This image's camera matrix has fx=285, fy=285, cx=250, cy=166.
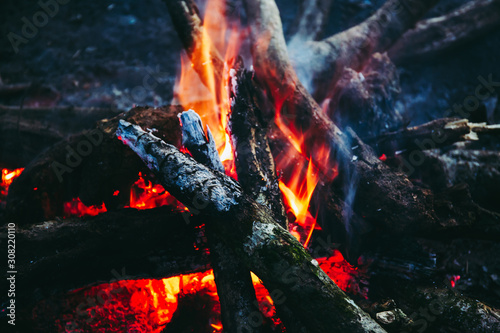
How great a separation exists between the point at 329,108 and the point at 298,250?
9.49ft

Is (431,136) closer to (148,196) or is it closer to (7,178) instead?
(148,196)

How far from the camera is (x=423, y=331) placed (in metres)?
2.37

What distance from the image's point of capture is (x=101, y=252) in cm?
257

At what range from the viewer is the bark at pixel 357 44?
209 inches

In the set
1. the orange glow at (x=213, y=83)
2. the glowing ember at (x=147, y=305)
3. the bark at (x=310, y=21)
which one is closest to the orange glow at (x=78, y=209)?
the glowing ember at (x=147, y=305)

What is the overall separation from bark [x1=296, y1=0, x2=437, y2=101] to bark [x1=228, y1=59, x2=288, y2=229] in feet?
6.90

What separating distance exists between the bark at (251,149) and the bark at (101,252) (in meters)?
0.77

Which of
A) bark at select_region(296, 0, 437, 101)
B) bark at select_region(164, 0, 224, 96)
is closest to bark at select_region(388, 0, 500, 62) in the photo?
bark at select_region(296, 0, 437, 101)

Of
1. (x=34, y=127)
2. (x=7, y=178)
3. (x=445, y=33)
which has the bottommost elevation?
(x=7, y=178)

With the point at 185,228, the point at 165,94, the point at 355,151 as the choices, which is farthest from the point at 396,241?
the point at 165,94

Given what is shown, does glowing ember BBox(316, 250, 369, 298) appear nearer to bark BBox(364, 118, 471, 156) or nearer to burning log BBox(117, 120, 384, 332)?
burning log BBox(117, 120, 384, 332)

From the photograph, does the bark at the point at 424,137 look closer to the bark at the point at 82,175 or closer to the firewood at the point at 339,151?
the firewood at the point at 339,151

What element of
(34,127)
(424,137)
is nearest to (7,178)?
(34,127)

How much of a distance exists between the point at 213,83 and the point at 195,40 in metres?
0.78
